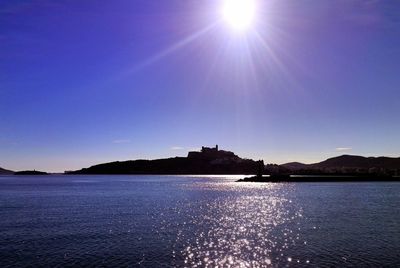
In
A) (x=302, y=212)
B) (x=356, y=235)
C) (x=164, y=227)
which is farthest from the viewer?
(x=302, y=212)

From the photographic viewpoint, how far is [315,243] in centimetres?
4388

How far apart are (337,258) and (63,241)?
94.3 ft

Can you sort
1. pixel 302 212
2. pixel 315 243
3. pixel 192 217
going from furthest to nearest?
pixel 302 212 → pixel 192 217 → pixel 315 243

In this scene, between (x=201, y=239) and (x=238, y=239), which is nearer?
(x=201, y=239)

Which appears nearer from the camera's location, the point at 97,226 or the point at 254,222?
the point at 97,226

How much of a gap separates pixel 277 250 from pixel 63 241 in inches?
916

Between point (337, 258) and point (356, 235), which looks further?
point (356, 235)

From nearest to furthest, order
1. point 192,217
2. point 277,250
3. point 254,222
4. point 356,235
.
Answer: point 277,250 < point 356,235 < point 254,222 < point 192,217

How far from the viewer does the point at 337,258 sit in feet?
121

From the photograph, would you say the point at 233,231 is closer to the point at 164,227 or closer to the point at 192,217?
the point at 164,227

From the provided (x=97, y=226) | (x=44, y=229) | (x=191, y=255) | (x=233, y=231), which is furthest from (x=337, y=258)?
(x=44, y=229)

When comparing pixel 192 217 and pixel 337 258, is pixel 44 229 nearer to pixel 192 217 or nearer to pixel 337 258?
pixel 192 217

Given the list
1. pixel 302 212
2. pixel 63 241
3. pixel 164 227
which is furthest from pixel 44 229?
pixel 302 212

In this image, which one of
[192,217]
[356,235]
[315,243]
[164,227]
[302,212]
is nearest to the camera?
[315,243]
